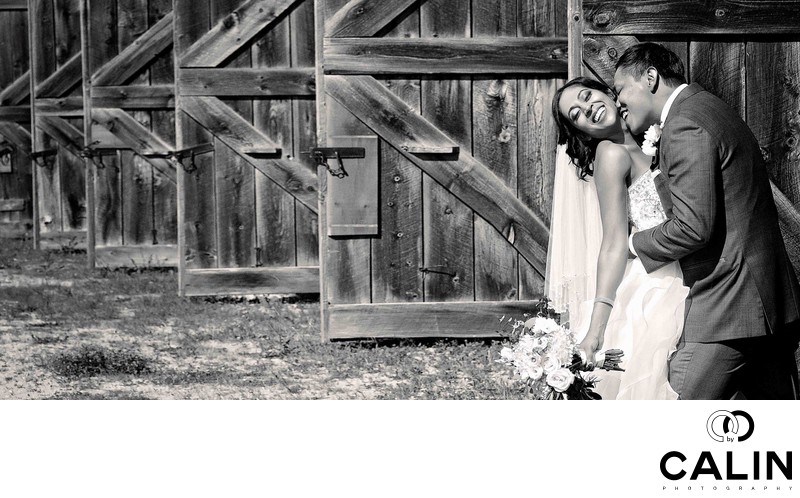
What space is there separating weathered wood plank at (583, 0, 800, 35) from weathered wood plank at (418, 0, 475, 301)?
1905mm

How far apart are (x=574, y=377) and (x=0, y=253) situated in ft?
41.6

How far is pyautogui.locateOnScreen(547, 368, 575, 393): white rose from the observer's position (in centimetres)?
414

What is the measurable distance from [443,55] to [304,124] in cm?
257

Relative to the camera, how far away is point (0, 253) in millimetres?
15406

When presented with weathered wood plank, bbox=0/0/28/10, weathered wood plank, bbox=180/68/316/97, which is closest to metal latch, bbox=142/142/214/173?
weathered wood plank, bbox=180/68/316/97

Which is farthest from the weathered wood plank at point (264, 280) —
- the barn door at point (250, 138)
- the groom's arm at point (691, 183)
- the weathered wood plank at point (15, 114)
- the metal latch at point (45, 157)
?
the weathered wood plank at point (15, 114)

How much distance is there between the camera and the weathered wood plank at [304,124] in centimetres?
991

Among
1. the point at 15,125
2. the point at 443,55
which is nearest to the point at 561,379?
the point at 443,55

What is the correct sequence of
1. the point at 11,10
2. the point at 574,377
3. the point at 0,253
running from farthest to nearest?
the point at 11,10, the point at 0,253, the point at 574,377

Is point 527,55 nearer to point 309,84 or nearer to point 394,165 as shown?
point 394,165

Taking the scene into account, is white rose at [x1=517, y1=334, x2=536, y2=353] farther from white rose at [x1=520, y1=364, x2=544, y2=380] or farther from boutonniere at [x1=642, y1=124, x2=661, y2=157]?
boutonniere at [x1=642, y1=124, x2=661, y2=157]

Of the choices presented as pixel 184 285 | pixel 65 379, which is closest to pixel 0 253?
pixel 184 285

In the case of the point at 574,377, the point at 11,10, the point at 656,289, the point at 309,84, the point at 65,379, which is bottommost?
the point at 65,379

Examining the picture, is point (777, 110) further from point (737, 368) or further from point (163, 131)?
point (163, 131)
